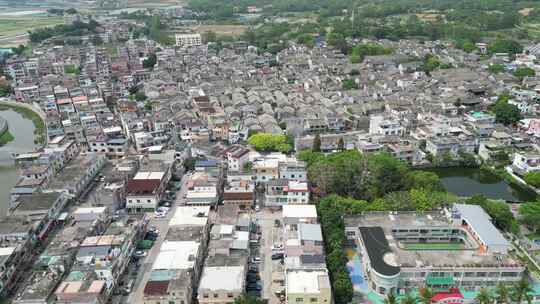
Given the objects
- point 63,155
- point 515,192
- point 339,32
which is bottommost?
point 515,192

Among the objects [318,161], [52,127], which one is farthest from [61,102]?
[318,161]

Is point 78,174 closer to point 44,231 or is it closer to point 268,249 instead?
point 44,231

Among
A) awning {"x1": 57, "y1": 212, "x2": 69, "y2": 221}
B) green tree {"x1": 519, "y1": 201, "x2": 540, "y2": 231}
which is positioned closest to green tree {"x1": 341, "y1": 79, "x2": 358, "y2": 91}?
green tree {"x1": 519, "y1": 201, "x2": 540, "y2": 231}

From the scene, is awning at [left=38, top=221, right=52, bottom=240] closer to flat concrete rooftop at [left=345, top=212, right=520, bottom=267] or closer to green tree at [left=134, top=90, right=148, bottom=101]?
flat concrete rooftop at [left=345, top=212, right=520, bottom=267]

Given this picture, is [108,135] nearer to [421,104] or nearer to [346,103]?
[346,103]

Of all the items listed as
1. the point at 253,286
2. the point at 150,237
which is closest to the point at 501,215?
the point at 253,286
